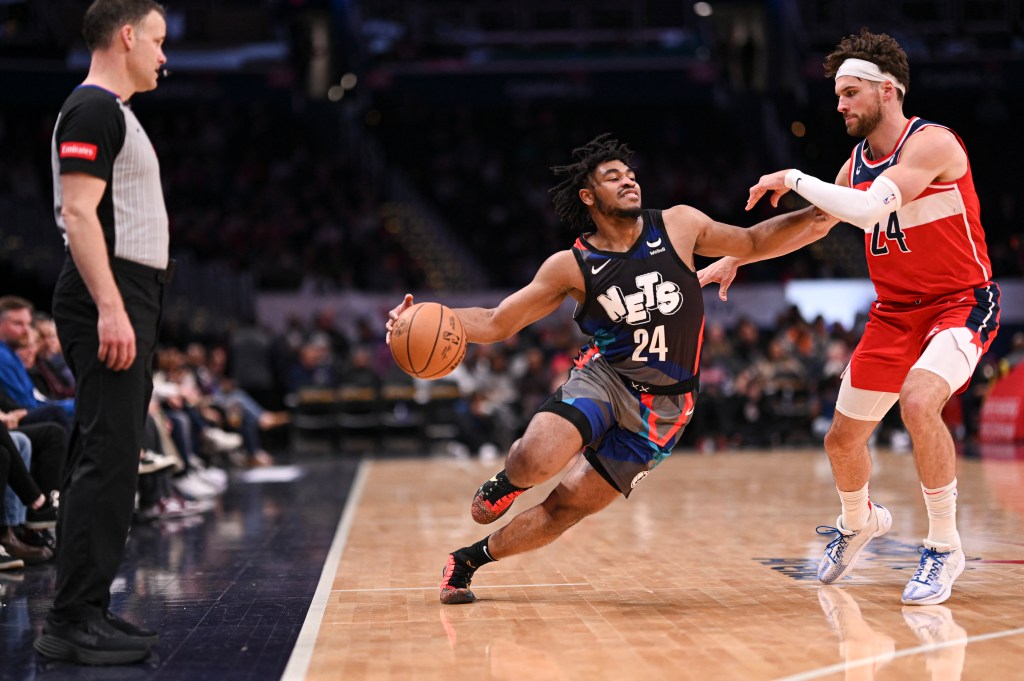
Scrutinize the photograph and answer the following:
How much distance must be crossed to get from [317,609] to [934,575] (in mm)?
2532

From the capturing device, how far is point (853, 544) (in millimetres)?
4957

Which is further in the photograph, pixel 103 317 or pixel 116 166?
pixel 116 166

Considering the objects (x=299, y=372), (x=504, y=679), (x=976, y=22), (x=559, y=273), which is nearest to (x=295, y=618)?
(x=504, y=679)

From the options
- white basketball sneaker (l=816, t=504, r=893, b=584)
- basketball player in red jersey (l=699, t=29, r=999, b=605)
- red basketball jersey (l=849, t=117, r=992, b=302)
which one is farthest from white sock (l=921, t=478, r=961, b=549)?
red basketball jersey (l=849, t=117, r=992, b=302)

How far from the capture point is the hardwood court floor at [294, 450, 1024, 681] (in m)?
3.55

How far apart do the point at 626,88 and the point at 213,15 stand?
8665 millimetres

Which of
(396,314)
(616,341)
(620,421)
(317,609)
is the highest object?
(396,314)

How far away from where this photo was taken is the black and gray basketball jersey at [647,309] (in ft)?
15.7

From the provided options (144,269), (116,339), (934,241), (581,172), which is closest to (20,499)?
(144,269)

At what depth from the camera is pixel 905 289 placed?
15.8 feet

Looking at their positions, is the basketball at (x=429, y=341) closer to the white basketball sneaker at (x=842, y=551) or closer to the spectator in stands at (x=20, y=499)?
the white basketball sneaker at (x=842, y=551)

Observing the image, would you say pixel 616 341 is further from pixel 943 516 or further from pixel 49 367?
pixel 49 367

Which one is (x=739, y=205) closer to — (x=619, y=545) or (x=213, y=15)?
(x=213, y=15)

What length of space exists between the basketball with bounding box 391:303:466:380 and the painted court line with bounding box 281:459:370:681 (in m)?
1.08
